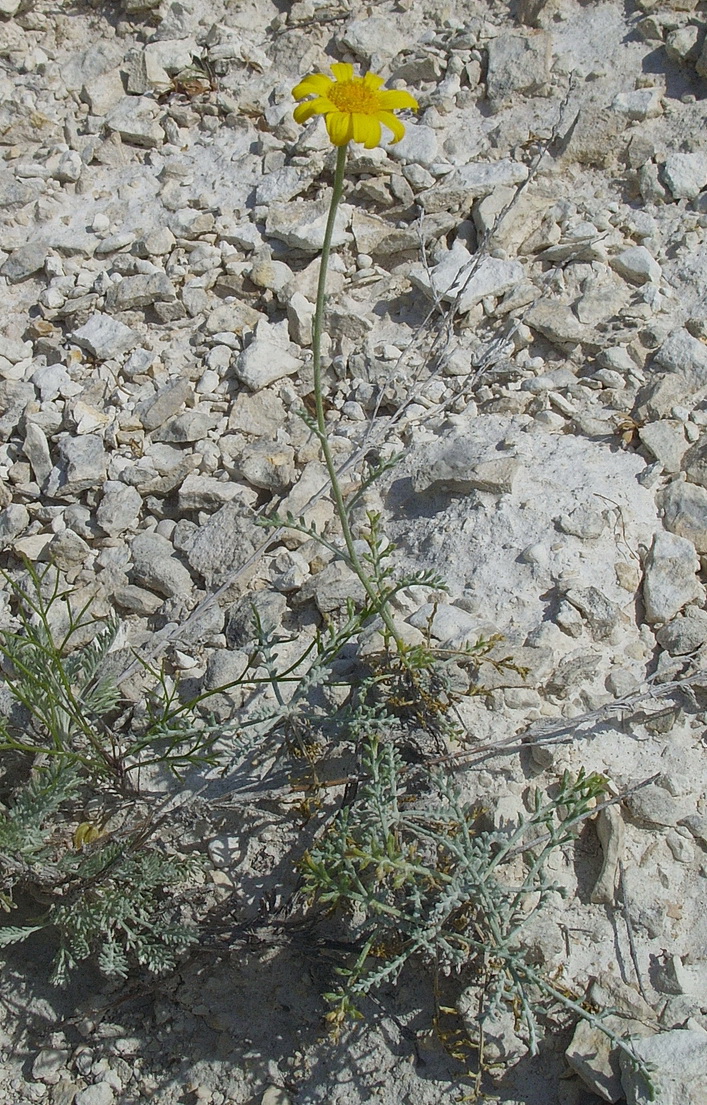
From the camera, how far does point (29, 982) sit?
2648 millimetres

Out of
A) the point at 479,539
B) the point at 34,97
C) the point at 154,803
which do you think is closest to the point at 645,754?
the point at 479,539

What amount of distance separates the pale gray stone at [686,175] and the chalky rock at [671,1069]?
111 inches

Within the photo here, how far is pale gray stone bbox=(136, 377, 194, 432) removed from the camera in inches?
134

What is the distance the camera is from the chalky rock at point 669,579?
263cm

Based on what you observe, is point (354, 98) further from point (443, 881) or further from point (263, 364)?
point (443, 881)

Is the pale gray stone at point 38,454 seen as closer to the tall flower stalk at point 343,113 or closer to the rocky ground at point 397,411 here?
the rocky ground at point 397,411

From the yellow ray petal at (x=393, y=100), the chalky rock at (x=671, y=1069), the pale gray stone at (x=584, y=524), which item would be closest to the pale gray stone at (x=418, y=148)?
the pale gray stone at (x=584, y=524)

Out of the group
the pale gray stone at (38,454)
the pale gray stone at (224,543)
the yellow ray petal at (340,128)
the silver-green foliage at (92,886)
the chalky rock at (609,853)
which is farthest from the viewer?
the pale gray stone at (38,454)

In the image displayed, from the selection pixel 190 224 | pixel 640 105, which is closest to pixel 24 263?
pixel 190 224

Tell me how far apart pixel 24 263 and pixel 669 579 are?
2.85m

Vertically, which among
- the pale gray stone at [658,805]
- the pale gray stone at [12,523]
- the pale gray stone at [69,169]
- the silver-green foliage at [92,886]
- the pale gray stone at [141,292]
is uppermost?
the pale gray stone at [69,169]

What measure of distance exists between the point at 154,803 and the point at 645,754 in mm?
1367

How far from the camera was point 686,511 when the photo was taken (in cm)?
277

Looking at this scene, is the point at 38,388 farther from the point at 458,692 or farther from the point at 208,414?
the point at 458,692
